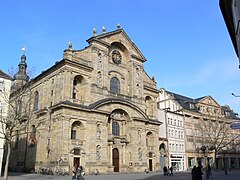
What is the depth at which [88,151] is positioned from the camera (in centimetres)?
4122

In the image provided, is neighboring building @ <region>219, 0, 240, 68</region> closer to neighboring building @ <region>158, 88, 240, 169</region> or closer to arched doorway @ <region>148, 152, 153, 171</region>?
arched doorway @ <region>148, 152, 153, 171</region>

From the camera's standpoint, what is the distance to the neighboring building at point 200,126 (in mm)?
65000

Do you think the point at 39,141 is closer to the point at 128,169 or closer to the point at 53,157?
the point at 53,157

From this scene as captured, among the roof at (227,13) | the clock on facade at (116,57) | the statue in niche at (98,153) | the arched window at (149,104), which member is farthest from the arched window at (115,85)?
the roof at (227,13)

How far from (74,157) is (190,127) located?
Result: 36240 mm

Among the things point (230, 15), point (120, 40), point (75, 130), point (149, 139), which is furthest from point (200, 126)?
point (230, 15)

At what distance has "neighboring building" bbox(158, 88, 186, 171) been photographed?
59.7 metres

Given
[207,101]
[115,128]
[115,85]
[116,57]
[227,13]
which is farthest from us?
[207,101]

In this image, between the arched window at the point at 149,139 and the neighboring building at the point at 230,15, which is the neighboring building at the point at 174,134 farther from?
the neighboring building at the point at 230,15

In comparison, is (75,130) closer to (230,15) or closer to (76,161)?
(76,161)

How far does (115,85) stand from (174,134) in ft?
67.6

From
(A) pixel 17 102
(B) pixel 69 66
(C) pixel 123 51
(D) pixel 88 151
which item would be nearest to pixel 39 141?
(D) pixel 88 151

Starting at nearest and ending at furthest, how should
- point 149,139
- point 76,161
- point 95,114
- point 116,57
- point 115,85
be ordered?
point 76,161, point 95,114, point 115,85, point 116,57, point 149,139

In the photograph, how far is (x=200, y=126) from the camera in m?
68.6
